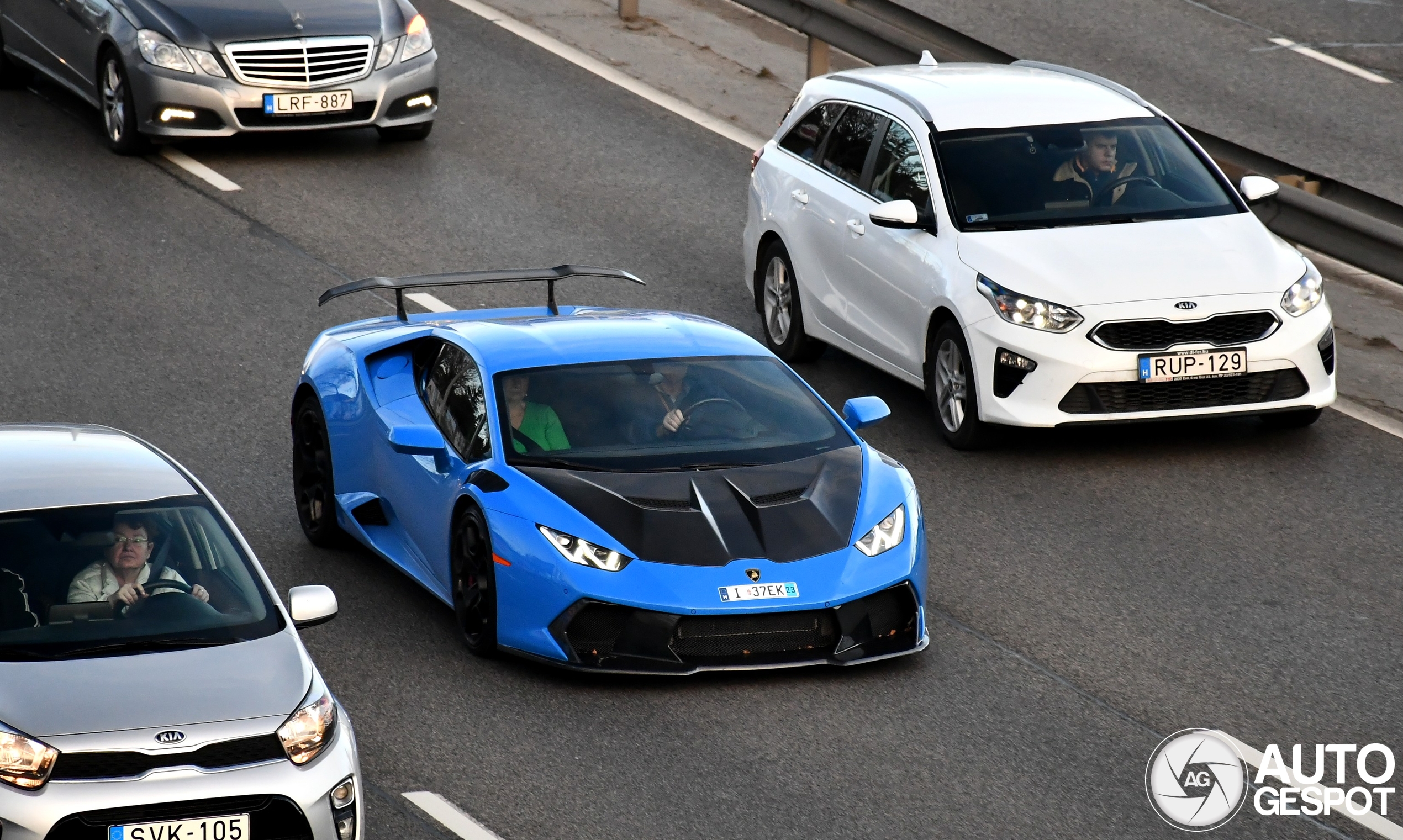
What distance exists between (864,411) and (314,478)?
2.82m

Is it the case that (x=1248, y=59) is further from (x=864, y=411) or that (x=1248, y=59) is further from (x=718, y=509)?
(x=718, y=509)

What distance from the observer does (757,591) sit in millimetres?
8641

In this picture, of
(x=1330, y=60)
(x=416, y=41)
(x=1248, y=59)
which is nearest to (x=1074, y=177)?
(x=416, y=41)

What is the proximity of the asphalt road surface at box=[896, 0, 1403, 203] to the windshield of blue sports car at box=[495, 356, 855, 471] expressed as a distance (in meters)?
9.70

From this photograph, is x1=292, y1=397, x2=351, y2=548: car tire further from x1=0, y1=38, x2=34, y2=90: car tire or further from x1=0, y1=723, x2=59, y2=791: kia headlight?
x1=0, y1=38, x2=34, y2=90: car tire

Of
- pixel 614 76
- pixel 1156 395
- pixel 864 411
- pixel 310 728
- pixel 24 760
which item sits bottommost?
pixel 614 76

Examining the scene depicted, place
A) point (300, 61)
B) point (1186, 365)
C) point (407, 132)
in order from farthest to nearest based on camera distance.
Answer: point (407, 132) → point (300, 61) → point (1186, 365)

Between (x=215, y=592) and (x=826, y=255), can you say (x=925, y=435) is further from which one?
(x=215, y=592)

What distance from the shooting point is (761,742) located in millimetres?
8250

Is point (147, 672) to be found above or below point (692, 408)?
above

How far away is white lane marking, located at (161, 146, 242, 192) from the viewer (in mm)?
17047

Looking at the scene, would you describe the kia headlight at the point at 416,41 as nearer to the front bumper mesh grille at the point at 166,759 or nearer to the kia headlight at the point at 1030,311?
the kia headlight at the point at 1030,311

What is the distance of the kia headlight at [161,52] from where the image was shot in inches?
672

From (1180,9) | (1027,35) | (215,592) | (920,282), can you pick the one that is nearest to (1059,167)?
(920,282)
